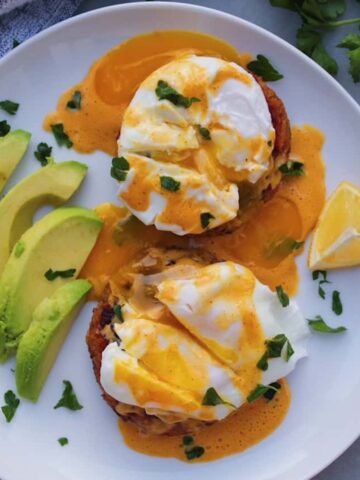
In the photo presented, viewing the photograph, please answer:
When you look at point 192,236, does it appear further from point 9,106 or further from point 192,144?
point 9,106

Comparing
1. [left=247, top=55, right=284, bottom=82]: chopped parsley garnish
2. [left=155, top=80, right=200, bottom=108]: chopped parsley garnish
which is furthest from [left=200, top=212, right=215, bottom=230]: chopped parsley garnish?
[left=247, top=55, right=284, bottom=82]: chopped parsley garnish

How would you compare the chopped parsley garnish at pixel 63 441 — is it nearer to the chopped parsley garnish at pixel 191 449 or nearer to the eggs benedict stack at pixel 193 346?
the eggs benedict stack at pixel 193 346

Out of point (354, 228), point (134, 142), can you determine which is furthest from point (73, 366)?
point (354, 228)

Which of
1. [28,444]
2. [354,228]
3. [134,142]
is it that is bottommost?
[28,444]

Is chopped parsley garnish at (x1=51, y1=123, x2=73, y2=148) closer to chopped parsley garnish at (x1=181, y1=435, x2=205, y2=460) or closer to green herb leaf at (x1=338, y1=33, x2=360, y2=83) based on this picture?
green herb leaf at (x1=338, y1=33, x2=360, y2=83)

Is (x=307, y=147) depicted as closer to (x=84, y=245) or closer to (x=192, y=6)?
(x=192, y=6)
